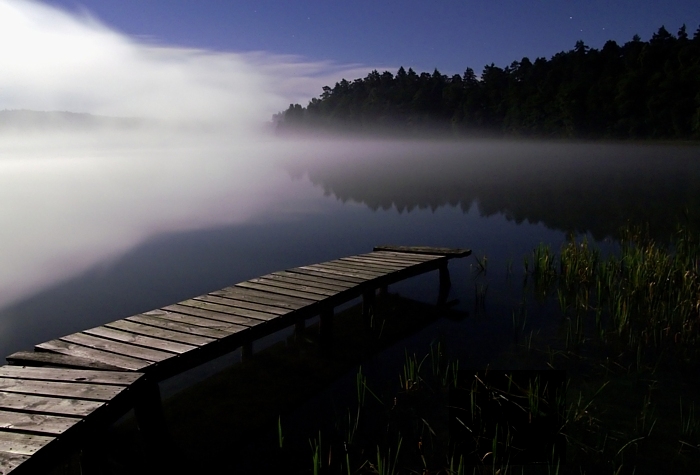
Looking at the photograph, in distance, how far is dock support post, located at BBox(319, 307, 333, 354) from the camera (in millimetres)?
6809

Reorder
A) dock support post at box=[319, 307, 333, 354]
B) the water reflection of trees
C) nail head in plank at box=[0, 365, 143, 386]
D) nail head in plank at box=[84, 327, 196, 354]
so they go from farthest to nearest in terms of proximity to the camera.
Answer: the water reflection of trees < dock support post at box=[319, 307, 333, 354] < nail head in plank at box=[84, 327, 196, 354] < nail head in plank at box=[0, 365, 143, 386]

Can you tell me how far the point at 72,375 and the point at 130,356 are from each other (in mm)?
505

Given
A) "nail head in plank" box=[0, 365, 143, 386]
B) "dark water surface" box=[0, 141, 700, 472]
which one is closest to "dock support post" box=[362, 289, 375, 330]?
"dark water surface" box=[0, 141, 700, 472]

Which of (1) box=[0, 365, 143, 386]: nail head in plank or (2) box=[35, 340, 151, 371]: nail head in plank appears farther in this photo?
(2) box=[35, 340, 151, 371]: nail head in plank

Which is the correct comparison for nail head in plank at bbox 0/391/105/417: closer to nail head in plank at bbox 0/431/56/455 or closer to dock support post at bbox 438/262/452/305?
nail head in plank at bbox 0/431/56/455

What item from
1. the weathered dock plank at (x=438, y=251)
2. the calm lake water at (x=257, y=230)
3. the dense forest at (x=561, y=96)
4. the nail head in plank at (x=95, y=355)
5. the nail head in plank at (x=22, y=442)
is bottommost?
the calm lake water at (x=257, y=230)

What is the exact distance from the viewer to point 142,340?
4.98 meters

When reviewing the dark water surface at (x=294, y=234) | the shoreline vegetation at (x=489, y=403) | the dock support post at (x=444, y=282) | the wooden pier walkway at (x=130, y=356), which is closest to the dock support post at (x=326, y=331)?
the wooden pier walkway at (x=130, y=356)

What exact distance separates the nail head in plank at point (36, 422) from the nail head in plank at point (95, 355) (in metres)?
0.89

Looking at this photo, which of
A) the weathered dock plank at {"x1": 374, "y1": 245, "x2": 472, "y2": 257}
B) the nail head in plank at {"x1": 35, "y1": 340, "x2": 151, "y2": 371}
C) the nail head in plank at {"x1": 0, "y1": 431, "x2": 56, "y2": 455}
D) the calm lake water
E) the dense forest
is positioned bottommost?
the calm lake water

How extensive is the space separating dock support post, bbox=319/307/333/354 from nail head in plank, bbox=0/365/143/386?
2.87 metres

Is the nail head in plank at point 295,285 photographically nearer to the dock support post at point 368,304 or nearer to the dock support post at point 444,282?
the dock support post at point 368,304

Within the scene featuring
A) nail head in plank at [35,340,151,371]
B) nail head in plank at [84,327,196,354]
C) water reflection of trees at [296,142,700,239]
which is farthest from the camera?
water reflection of trees at [296,142,700,239]

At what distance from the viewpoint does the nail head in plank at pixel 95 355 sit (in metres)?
4.43
